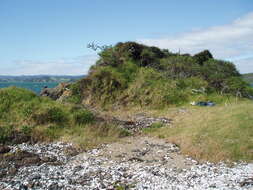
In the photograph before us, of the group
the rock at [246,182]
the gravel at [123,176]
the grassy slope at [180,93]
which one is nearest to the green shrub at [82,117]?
the grassy slope at [180,93]

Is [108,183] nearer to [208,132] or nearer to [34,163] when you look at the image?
[34,163]

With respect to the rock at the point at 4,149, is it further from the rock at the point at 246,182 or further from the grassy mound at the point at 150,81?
the grassy mound at the point at 150,81

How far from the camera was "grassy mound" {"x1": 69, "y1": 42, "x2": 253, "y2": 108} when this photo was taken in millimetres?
22359

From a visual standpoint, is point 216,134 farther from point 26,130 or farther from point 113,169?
point 26,130

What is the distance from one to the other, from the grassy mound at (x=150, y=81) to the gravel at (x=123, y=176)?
38.3 ft

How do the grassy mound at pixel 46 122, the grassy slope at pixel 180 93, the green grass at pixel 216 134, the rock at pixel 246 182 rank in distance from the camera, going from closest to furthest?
the rock at pixel 246 182, the green grass at pixel 216 134, the grassy slope at pixel 180 93, the grassy mound at pixel 46 122

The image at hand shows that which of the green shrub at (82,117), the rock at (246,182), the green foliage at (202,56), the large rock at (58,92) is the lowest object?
the rock at (246,182)

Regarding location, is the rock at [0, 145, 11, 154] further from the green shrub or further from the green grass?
the green grass

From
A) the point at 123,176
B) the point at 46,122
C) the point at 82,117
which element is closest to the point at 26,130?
the point at 46,122

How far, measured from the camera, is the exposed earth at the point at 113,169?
26.9 ft

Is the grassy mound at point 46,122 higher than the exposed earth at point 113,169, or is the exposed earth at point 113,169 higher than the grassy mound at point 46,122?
the grassy mound at point 46,122

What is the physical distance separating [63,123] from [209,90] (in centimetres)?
1497

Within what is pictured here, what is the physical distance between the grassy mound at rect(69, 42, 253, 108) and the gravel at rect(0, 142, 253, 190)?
11.7m

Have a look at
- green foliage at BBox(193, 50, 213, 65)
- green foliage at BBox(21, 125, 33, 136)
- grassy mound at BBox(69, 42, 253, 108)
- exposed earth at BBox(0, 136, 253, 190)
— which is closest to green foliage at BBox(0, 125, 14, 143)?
green foliage at BBox(21, 125, 33, 136)
